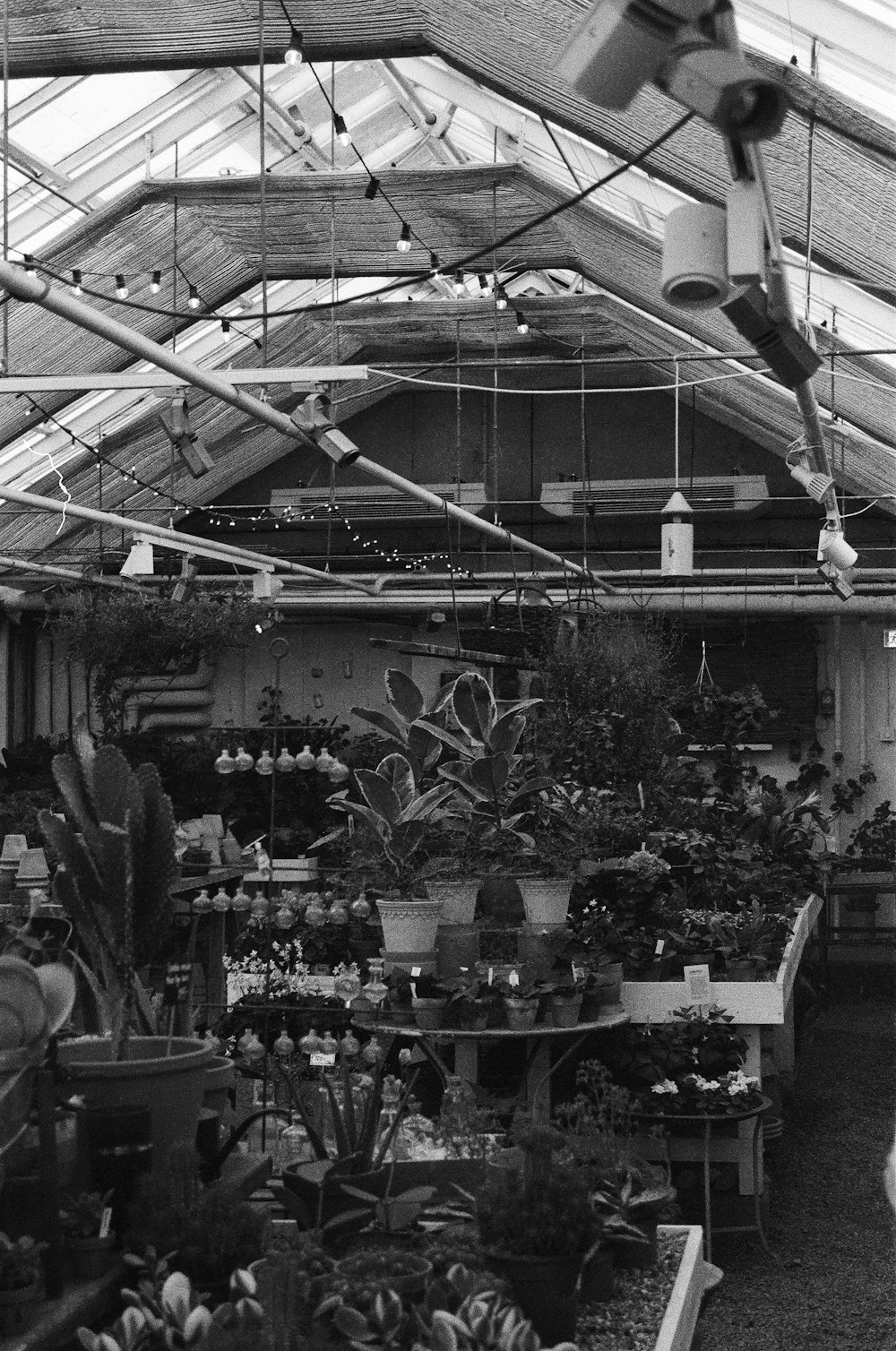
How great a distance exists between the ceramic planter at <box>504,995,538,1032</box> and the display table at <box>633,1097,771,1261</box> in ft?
1.90

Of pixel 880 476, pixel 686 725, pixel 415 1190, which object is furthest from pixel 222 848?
pixel 415 1190

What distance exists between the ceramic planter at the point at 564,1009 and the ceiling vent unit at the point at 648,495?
8.91m

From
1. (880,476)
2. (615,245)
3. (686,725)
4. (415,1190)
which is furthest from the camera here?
(880,476)

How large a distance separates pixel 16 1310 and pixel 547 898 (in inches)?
142

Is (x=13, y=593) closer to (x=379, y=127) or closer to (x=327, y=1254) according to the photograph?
(x=379, y=127)

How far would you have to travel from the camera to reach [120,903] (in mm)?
2297

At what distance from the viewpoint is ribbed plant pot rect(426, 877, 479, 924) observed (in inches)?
209

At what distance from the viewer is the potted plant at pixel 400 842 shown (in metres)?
5.04

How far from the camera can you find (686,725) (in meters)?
10.6

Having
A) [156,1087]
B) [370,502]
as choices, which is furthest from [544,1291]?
[370,502]

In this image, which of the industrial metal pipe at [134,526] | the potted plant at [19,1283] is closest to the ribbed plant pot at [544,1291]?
the potted plant at [19,1283]

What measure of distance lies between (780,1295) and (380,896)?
1841 mm

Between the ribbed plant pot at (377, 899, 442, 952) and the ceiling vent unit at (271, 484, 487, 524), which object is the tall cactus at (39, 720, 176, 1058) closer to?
the ribbed plant pot at (377, 899, 442, 952)

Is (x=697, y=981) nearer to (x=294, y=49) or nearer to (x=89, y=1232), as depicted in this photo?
(x=89, y=1232)
